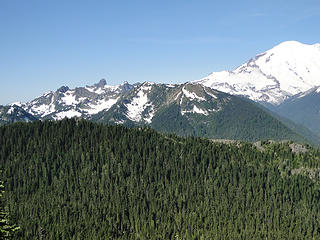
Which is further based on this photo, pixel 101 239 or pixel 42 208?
pixel 42 208

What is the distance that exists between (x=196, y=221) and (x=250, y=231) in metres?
28.4

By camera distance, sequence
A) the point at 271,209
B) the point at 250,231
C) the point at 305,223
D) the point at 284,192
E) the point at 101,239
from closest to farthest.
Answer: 1. the point at 101,239
2. the point at 250,231
3. the point at 305,223
4. the point at 271,209
5. the point at 284,192

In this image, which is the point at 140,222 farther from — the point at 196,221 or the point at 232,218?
the point at 232,218

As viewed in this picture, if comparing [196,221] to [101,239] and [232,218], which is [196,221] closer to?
[232,218]

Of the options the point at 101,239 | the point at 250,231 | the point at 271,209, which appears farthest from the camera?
the point at 271,209

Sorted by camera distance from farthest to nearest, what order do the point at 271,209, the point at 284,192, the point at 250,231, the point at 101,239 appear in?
the point at 284,192 → the point at 271,209 → the point at 250,231 → the point at 101,239

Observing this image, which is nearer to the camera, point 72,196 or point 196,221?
point 196,221

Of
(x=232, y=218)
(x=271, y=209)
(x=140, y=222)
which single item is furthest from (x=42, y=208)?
(x=271, y=209)

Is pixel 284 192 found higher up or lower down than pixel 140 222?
higher up

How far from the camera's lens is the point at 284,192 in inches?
7781

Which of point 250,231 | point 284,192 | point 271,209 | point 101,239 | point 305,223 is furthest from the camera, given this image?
point 284,192

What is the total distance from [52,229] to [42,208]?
94.1ft

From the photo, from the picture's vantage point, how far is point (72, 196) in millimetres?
198875

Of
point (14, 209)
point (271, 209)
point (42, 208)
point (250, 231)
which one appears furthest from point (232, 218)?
point (14, 209)
